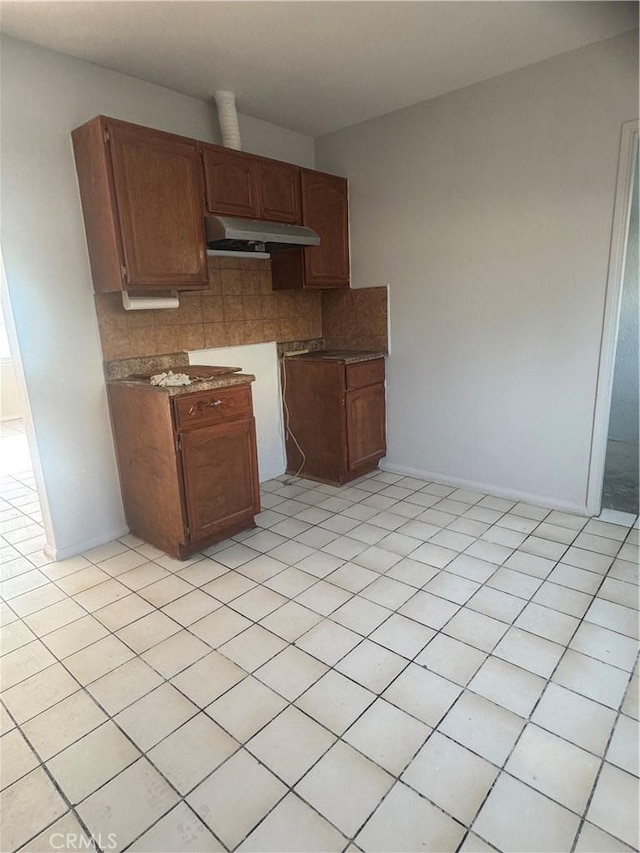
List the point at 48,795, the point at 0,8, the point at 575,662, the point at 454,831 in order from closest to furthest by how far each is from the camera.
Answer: the point at 454,831
the point at 48,795
the point at 575,662
the point at 0,8

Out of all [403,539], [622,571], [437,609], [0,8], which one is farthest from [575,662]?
[0,8]

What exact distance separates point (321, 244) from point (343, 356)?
30.5 inches

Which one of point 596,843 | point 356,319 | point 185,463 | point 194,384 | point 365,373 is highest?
point 356,319

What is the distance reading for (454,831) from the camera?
1.19 m

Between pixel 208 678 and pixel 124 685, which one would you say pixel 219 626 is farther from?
pixel 124 685

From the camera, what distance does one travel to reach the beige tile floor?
4.06ft

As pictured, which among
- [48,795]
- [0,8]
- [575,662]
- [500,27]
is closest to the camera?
[48,795]

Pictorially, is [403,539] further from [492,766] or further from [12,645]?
[12,645]

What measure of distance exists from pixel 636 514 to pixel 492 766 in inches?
77.8

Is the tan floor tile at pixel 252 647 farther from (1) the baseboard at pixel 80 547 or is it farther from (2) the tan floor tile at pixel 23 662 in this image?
(1) the baseboard at pixel 80 547

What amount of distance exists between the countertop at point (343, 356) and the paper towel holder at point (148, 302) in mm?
1035

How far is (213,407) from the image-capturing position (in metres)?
2.50

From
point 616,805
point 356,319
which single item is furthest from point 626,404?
point 616,805

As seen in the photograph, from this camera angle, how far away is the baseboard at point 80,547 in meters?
2.58
